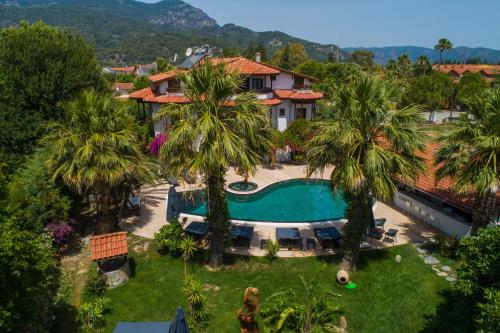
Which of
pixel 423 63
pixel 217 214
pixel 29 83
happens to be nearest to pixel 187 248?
pixel 217 214

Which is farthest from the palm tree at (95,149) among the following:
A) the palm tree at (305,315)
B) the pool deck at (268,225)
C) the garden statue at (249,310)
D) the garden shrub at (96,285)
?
the palm tree at (305,315)

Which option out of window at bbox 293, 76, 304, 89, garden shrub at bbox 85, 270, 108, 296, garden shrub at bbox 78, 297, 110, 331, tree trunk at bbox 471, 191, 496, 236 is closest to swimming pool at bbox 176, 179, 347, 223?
tree trunk at bbox 471, 191, 496, 236

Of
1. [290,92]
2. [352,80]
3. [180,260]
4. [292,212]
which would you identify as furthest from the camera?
[290,92]

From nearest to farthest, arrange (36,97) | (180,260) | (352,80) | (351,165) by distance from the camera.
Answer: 1. (351,165)
2. (352,80)
3. (180,260)
4. (36,97)

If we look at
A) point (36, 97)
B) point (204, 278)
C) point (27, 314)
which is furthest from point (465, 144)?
point (36, 97)

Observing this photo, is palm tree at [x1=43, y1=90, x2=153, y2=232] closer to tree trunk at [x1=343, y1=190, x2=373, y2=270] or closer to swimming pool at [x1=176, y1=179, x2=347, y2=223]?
swimming pool at [x1=176, y1=179, x2=347, y2=223]

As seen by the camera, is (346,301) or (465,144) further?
(465,144)

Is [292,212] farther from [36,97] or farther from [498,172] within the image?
[36,97]
